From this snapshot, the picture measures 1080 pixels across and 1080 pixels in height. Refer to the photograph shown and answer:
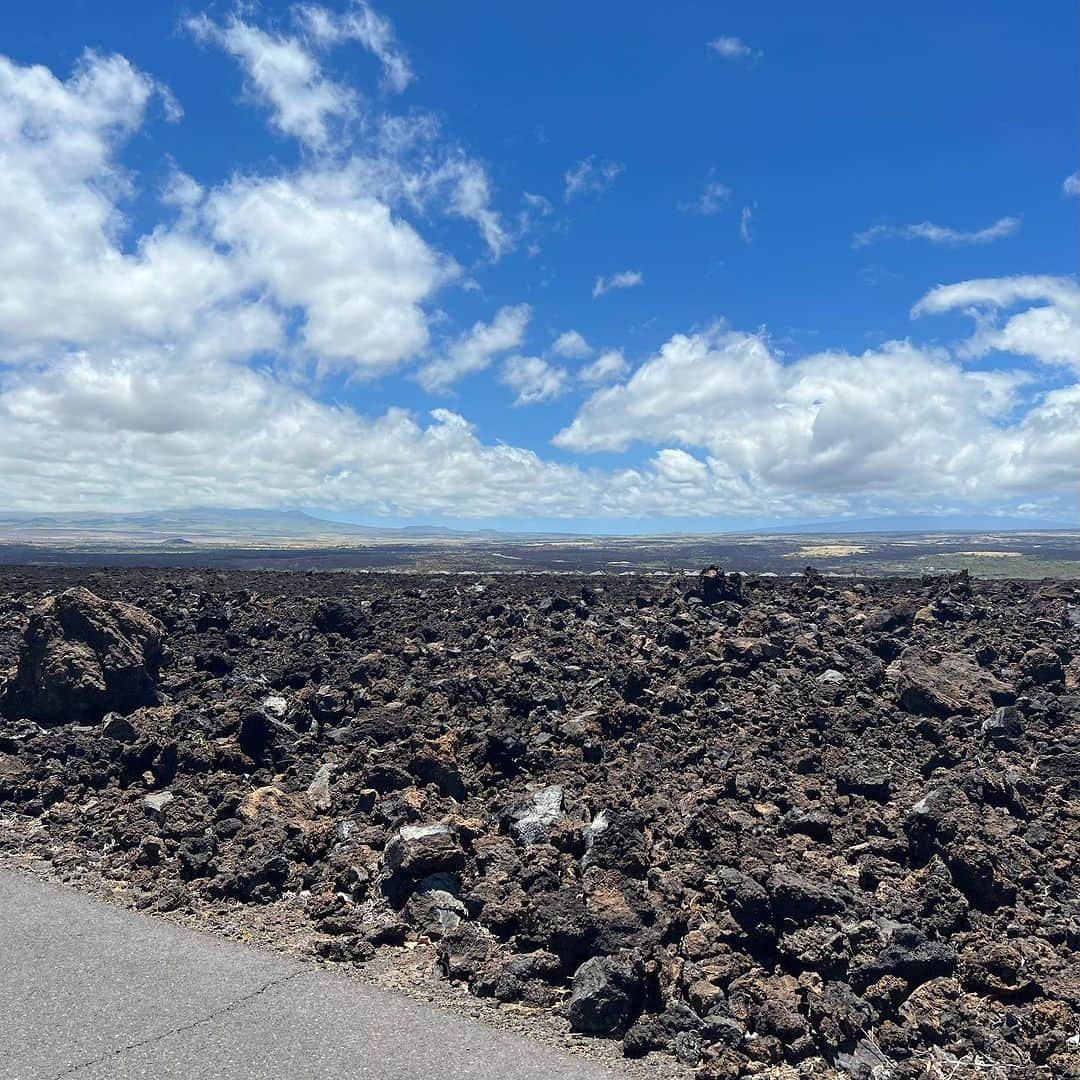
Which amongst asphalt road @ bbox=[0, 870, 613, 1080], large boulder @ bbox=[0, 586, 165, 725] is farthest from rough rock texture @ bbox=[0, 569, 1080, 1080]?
asphalt road @ bbox=[0, 870, 613, 1080]

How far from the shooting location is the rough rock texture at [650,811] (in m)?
8.35

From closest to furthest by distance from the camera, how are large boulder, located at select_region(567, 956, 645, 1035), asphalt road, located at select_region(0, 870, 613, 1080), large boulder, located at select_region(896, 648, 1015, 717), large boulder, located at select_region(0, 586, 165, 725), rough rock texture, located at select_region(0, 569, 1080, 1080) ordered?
asphalt road, located at select_region(0, 870, 613, 1080) < large boulder, located at select_region(567, 956, 645, 1035) < rough rock texture, located at select_region(0, 569, 1080, 1080) < large boulder, located at select_region(896, 648, 1015, 717) < large boulder, located at select_region(0, 586, 165, 725)

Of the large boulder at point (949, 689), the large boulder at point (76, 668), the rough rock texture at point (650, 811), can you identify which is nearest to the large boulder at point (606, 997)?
the rough rock texture at point (650, 811)

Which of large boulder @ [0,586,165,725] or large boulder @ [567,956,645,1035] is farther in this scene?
large boulder @ [0,586,165,725]

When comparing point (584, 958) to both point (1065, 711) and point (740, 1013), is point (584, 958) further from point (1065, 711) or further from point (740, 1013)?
point (1065, 711)

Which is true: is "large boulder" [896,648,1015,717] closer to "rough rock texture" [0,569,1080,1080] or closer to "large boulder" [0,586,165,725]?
"rough rock texture" [0,569,1080,1080]

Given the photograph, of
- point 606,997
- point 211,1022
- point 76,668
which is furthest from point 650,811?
point 76,668

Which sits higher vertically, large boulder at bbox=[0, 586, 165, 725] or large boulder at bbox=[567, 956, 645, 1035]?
large boulder at bbox=[0, 586, 165, 725]

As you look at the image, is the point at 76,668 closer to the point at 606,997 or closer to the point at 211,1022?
the point at 211,1022

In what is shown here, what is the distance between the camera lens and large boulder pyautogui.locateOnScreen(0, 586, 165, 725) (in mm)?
18094

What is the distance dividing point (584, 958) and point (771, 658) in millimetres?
12472

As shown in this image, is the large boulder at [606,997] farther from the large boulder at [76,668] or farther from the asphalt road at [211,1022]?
the large boulder at [76,668]

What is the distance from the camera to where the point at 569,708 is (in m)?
18.2

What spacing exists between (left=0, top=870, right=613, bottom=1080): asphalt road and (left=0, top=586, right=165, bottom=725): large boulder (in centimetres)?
965
